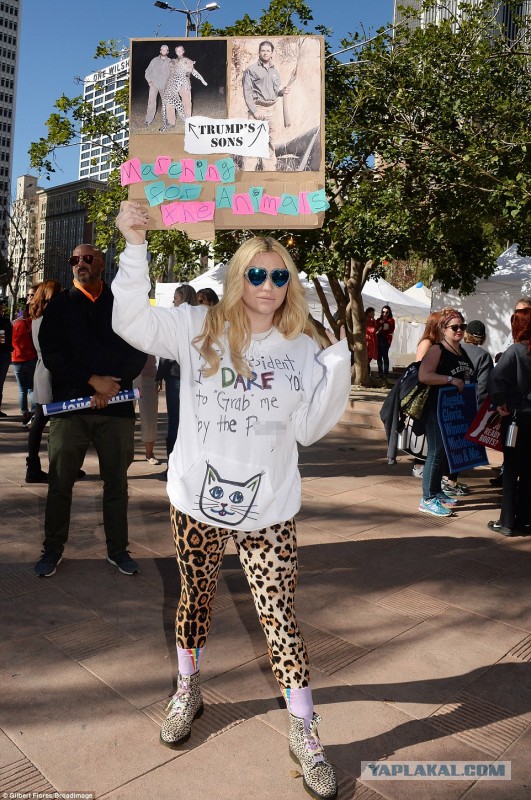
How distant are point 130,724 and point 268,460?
4.40 ft

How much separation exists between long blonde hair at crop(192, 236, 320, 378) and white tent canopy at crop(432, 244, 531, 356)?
12.7 metres

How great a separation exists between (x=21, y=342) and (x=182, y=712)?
906 cm

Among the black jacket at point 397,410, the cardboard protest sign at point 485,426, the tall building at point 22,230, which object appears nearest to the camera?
the cardboard protest sign at point 485,426

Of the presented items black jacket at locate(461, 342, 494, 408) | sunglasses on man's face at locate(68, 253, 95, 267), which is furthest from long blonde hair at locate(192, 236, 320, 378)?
black jacket at locate(461, 342, 494, 408)

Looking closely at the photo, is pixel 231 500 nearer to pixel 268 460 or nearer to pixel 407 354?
pixel 268 460

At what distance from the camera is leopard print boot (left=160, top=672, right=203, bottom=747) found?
266cm

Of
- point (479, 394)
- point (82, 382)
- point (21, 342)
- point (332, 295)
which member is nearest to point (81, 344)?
point (82, 382)

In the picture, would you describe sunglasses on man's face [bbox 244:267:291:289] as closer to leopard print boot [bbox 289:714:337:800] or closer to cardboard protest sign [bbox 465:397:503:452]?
leopard print boot [bbox 289:714:337:800]

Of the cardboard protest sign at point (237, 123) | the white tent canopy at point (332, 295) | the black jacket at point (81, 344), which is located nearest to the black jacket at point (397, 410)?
the black jacket at point (81, 344)

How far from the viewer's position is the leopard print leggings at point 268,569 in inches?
98.7

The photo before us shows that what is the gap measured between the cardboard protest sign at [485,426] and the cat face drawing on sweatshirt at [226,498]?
4.48 m

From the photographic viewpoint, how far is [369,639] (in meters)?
3.70

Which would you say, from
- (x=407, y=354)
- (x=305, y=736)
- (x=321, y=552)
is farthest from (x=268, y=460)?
(x=407, y=354)

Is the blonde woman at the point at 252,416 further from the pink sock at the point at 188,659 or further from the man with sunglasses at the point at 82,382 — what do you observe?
the man with sunglasses at the point at 82,382
